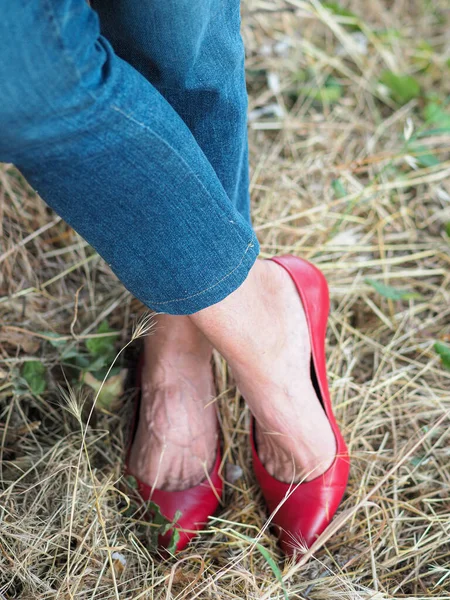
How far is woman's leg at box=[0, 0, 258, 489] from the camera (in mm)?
408

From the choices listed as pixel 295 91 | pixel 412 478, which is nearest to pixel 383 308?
pixel 412 478

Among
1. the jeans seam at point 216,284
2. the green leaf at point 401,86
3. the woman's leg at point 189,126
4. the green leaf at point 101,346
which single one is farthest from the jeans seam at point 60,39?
the green leaf at point 401,86

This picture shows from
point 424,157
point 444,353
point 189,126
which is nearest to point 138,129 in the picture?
point 189,126

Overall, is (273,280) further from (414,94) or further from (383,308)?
(414,94)

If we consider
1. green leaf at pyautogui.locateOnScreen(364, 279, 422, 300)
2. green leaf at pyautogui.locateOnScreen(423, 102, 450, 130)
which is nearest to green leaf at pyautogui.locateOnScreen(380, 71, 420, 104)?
green leaf at pyautogui.locateOnScreen(423, 102, 450, 130)

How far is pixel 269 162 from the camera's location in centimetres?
143

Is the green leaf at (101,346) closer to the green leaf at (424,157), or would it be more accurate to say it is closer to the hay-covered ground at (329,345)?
the hay-covered ground at (329,345)

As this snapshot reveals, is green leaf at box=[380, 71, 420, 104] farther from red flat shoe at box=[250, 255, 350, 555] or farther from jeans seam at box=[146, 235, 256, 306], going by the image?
jeans seam at box=[146, 235, 256, 306]

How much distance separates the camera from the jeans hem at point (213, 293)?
0.59 metres

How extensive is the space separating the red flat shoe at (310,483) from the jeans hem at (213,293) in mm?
303

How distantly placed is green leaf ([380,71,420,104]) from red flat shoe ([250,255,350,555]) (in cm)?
89

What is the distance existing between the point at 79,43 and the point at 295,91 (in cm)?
128

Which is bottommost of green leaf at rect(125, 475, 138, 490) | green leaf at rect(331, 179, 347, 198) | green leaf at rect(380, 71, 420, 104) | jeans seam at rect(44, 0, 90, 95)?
green leaf at rect(380, 71, 420, 104)

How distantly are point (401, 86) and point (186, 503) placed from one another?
130 centimetres
